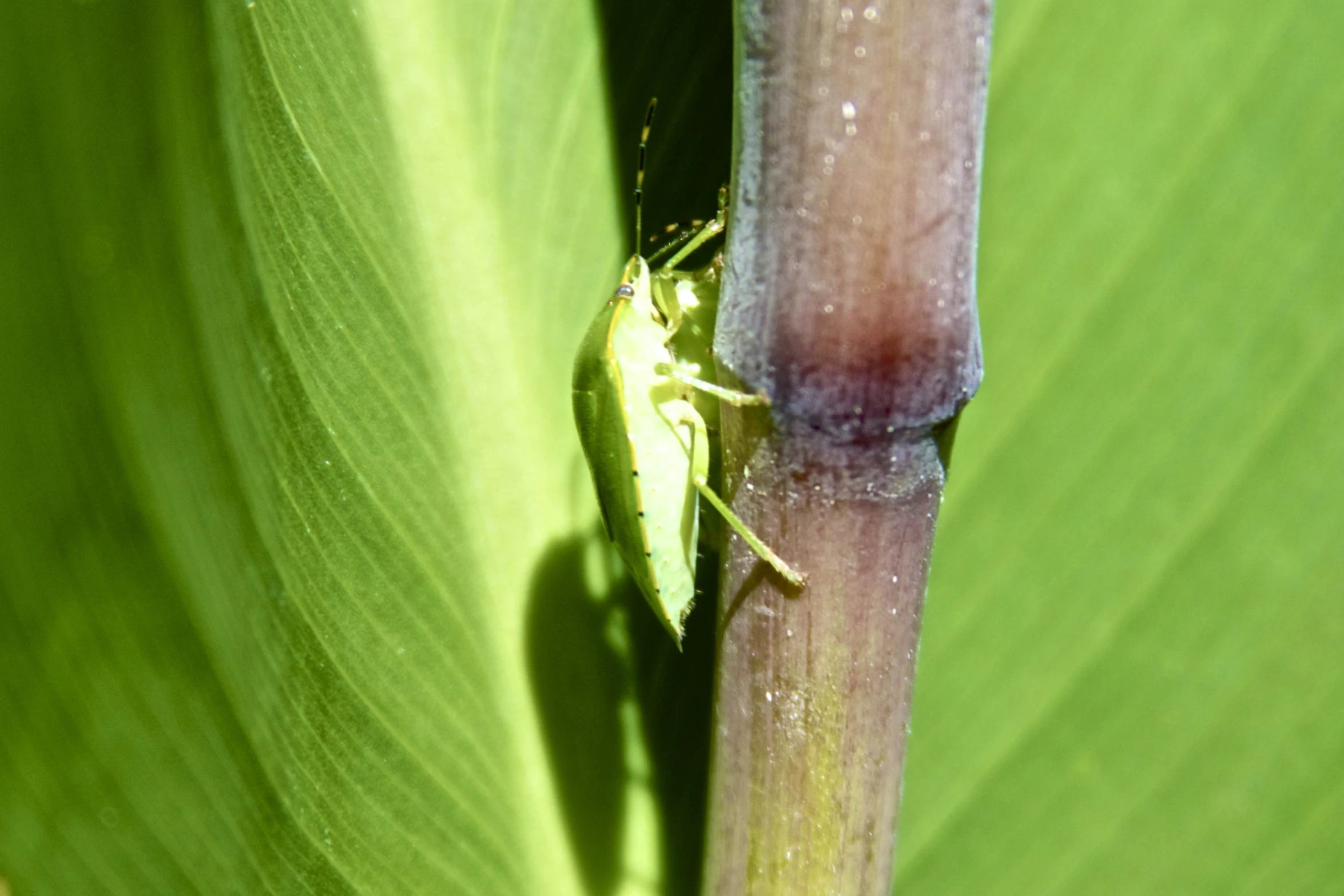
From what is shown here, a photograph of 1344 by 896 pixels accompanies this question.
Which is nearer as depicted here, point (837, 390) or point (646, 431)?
point (837, 390)

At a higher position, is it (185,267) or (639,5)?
(639,5)

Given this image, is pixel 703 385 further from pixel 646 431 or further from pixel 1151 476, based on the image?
pixel 1151 476

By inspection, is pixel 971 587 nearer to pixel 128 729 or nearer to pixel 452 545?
pixel 452 545

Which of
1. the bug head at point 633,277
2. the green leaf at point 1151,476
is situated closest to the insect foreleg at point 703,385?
the bug head at point 633,277

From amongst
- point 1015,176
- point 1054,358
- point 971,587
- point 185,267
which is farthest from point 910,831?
point 185,267

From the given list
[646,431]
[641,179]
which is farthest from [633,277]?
[646,431]

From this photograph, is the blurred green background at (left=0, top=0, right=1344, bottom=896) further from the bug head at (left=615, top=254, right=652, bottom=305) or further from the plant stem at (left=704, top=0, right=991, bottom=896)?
the plant stem at (left=704, top=0, right=991, bottom=896)
